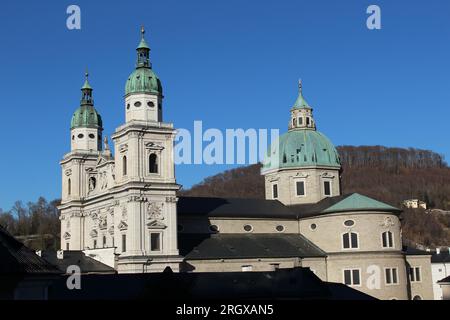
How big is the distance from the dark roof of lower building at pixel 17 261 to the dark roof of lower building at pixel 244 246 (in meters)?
33.5

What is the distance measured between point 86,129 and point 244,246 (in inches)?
898

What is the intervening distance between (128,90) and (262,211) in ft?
64.1

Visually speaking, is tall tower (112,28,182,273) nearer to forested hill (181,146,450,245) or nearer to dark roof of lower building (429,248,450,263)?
dark roof of lower building (429,248,450,263)

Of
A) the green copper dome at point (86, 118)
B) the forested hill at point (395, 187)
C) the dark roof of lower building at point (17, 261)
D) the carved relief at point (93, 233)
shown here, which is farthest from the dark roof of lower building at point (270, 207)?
the forested hill at point (395, 187)

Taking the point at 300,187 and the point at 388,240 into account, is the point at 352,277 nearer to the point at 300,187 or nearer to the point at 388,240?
the point at 388,240

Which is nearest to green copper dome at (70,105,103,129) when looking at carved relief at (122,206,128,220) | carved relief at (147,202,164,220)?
carved relief at (122,206,128,220)

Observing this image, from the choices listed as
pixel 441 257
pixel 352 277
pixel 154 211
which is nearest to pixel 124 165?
pixel 154 211

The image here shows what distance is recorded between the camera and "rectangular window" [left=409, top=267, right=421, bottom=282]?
67875mm

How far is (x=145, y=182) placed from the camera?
56.8 metres

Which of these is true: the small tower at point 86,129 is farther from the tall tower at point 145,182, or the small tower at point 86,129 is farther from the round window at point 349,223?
the round window at point 349,223

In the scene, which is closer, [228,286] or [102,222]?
[228,286]

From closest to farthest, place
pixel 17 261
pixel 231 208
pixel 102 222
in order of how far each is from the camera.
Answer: pixel 17 261, pixel 102 222, pixel 231 208

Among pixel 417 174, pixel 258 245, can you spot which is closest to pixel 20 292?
Answer: pixel 258 245
